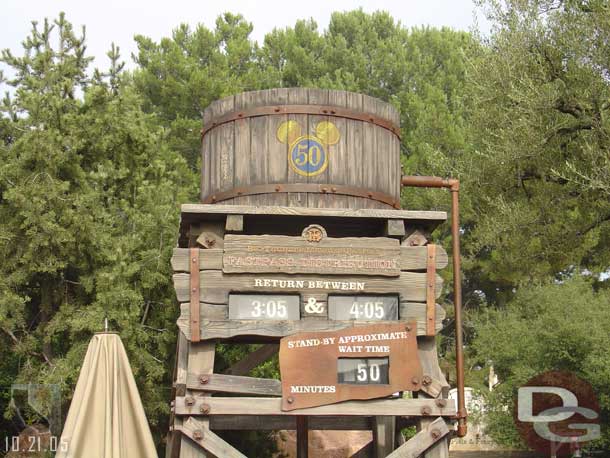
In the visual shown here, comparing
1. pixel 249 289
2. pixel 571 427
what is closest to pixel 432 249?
pixel 249 289

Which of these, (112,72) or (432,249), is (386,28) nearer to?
(112,72)

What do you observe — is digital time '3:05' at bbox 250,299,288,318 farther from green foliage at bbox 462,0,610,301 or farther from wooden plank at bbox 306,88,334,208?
green foliage at bbox 462,0,610,301

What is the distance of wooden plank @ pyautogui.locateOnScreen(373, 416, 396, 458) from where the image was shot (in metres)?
12.2

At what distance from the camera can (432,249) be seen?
10.3m

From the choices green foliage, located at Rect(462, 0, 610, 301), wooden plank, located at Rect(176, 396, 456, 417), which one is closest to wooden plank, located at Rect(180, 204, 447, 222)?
wooden plank, located at Rect(176, 396, 456, 417)

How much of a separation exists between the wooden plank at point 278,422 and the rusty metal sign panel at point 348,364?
2956mm

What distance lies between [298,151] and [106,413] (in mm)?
3324

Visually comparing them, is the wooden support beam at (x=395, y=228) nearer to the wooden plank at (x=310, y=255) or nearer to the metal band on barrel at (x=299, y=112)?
the wooden plank at (x=310, y=255)

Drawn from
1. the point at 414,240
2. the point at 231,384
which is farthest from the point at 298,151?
the point at 231,384

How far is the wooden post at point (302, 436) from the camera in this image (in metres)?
12.4

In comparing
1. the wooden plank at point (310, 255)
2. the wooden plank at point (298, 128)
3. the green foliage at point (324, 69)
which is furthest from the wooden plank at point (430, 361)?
the green foliage at point (324, 69)

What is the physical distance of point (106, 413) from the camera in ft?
30.8

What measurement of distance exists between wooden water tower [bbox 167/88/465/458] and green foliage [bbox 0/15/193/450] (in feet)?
12.0

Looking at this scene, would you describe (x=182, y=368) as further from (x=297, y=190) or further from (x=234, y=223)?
(x=297, y=190)
